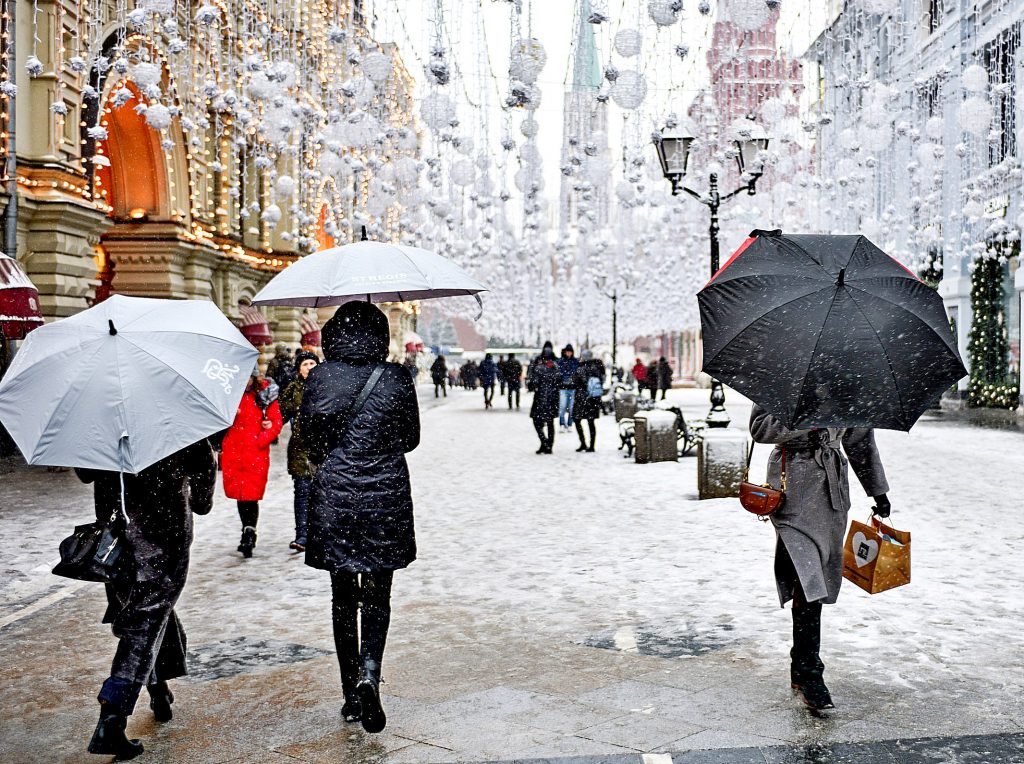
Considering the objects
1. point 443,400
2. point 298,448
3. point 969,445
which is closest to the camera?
point 298,448

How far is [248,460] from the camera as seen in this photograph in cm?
935

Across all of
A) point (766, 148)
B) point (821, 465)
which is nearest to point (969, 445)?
point (766, 148)

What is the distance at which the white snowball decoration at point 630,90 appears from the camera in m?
9.97

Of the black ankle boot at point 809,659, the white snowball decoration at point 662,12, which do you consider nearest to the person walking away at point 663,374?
the white snowball decoration at point 662,12

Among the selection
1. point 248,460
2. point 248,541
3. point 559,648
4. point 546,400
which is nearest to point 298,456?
point 248,460

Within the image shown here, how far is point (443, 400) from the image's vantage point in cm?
4600

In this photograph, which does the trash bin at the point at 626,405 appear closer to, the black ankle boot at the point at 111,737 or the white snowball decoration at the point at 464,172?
the white snowball decoration at the point at 464,172

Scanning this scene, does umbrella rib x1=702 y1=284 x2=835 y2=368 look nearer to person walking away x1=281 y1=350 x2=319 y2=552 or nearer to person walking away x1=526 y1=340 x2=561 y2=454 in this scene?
person walking away x1=281 y1=350 x2=319 y2=552

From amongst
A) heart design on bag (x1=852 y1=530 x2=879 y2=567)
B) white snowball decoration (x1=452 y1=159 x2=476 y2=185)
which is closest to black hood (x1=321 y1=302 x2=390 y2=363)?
heart design on bag (x1=852 y1=530 x2=879 y2=567)

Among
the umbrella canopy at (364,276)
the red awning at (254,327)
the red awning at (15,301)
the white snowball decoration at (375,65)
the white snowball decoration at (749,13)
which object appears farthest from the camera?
the red awning at (254,327)

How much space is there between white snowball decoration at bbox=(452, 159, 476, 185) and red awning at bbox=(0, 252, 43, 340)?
17.8ft

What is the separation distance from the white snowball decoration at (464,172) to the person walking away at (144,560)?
30.6ft

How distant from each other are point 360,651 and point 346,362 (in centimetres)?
133

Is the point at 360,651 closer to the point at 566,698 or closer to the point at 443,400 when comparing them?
the point at 566,698
